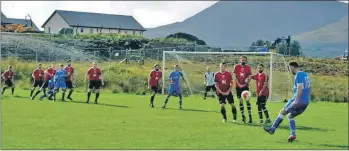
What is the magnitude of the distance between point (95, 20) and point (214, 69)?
216 feet

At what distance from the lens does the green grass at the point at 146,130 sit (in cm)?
1484

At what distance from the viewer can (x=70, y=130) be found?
57.0 feet

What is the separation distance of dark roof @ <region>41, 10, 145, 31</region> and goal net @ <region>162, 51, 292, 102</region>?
198ft

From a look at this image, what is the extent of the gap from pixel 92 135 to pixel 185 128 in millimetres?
3329

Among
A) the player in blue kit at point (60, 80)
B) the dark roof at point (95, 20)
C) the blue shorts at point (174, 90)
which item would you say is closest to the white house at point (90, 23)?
the dark roof at point (95, 20)

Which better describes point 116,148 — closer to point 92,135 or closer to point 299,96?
point 92,135

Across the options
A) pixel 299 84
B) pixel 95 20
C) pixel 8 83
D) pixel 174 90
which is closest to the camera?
pixel 299 84

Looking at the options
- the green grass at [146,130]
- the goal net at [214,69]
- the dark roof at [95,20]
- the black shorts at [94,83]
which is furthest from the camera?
the dark roof at [95,20]

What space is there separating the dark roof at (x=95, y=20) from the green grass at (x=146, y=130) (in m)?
80.0

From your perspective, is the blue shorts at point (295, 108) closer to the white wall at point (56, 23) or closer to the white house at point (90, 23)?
the white house at point (90, 23)

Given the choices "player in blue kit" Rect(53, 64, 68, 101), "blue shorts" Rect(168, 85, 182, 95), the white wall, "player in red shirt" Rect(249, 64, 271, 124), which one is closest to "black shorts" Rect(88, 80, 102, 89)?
"player in blue kit" Rect(53, 64, 68, 101)

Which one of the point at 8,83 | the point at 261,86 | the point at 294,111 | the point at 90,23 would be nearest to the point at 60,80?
the point at 8,83

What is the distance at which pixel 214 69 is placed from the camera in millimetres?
42625

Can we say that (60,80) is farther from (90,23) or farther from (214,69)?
(90,23)
